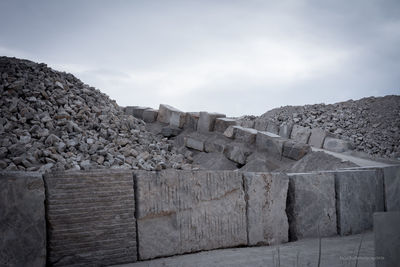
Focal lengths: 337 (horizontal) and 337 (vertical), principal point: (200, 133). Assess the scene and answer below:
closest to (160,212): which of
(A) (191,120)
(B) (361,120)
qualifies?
(A) (191,120)

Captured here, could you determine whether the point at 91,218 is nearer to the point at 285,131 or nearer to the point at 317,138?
the point at 317,138

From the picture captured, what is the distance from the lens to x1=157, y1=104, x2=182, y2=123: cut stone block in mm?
10117

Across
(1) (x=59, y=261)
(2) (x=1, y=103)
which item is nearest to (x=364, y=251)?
(1) (x=59, y=261)

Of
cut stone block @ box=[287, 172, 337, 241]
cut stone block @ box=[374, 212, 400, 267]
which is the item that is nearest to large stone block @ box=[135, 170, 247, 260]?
cut stone block @ box=[287, 172, 337, 241]

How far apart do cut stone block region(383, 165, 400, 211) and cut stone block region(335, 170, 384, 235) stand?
6.2 inches

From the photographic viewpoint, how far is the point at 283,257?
136 inches

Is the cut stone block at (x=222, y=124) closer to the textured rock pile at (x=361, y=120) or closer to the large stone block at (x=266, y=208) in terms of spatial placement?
the textured rock pile at (x=361, y=120)

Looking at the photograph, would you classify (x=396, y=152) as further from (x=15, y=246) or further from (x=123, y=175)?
(x=15, y=246)

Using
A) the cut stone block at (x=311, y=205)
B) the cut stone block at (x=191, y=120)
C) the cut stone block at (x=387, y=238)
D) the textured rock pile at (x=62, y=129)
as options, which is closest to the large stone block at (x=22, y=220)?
the textured rock pile at (x=62, y=129)

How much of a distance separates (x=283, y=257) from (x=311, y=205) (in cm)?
132

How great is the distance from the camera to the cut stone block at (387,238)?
2.37 meters

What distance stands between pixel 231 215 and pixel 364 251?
148 cm

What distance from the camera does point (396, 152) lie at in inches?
375

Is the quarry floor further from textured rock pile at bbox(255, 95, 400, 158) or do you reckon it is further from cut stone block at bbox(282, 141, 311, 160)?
textured rock pile at bbox(255, 95, 400, 158)
